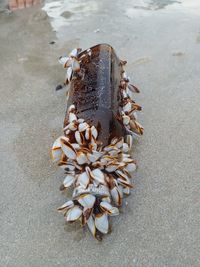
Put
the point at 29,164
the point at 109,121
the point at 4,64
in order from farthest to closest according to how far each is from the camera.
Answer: the point at 4,64 < the point at 29,164 < the point at 109,121

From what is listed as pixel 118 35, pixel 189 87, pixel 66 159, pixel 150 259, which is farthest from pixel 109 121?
pixel 118 35

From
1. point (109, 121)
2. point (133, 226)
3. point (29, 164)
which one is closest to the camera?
point (133, 226)

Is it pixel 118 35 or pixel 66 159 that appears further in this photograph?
pixel 118 35

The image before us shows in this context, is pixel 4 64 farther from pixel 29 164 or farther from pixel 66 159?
pixel 66 159

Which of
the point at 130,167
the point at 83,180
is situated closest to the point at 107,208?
the point at 83,180

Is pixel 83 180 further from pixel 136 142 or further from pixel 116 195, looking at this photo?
pixel 136 142

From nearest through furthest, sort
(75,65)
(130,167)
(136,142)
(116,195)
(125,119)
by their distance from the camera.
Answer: (116,195)
(130,167)
(125,119)
(136,142)
(75,65)

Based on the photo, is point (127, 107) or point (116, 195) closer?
point (116, 195)

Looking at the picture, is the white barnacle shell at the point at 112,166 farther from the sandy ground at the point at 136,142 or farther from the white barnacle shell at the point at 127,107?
the white barnacle shell at the point at 127,107
